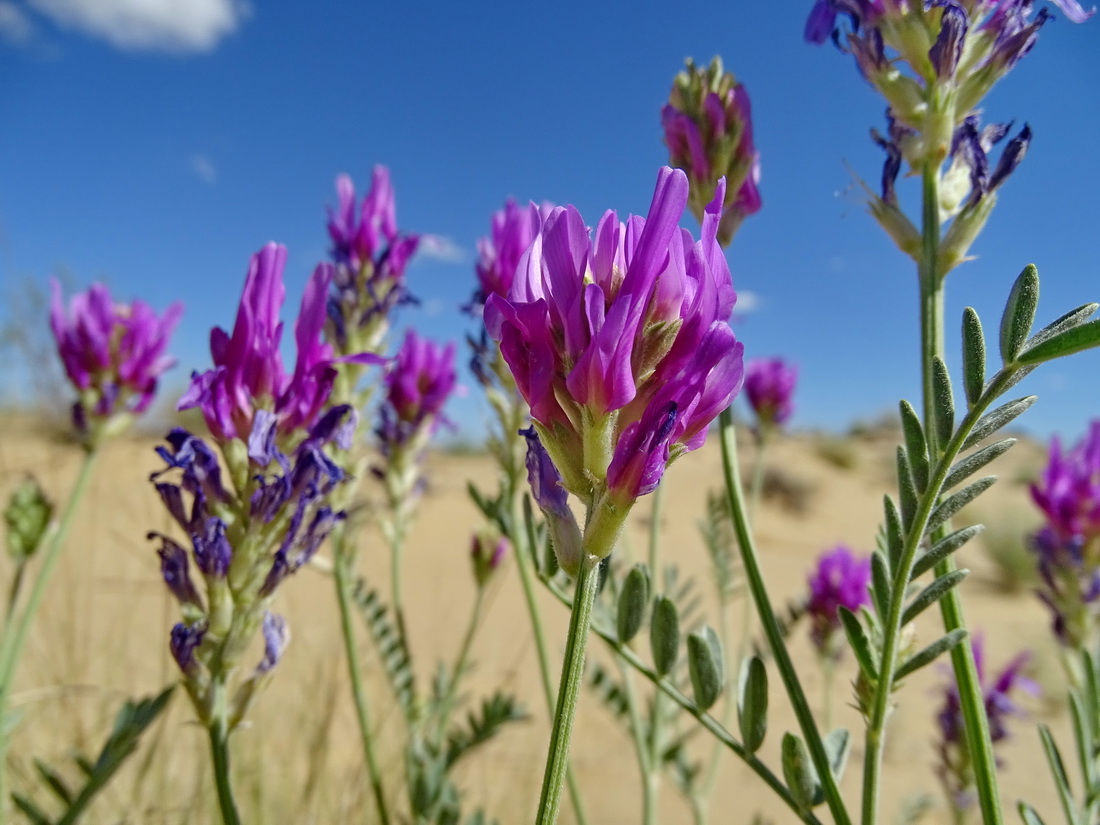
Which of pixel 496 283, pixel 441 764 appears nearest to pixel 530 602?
pixel 441 764

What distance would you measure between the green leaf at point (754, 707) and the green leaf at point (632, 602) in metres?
0.14

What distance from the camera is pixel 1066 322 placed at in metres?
0.59

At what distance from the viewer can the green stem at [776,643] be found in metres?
0.74

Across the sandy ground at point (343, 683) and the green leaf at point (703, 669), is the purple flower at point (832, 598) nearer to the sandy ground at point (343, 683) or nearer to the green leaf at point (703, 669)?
the sandy ground at point (343, 683)

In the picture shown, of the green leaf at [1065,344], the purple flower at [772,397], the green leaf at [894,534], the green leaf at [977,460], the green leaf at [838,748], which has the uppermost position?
the purple flower at [772,397]

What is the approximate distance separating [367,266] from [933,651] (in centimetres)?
143

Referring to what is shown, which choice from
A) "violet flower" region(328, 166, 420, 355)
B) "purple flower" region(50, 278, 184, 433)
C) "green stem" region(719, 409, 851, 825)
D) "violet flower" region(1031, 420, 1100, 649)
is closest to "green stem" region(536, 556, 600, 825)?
"green stem" region(719, 409, 851, 825)

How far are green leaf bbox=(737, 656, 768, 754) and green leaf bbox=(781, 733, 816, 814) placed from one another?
43mm

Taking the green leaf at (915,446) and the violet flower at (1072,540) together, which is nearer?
the green leaf at (915,446)

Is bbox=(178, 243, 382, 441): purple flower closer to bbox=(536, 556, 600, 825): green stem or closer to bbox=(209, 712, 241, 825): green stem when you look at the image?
bbox=(209, 712, 241, 825): green stem

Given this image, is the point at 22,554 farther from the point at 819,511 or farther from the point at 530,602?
the point at 819,511

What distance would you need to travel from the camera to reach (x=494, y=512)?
3.98ft

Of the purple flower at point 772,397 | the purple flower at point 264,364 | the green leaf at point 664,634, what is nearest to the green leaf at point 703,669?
the green leaf at point 664,634

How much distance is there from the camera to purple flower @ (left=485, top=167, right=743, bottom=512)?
53 cm
